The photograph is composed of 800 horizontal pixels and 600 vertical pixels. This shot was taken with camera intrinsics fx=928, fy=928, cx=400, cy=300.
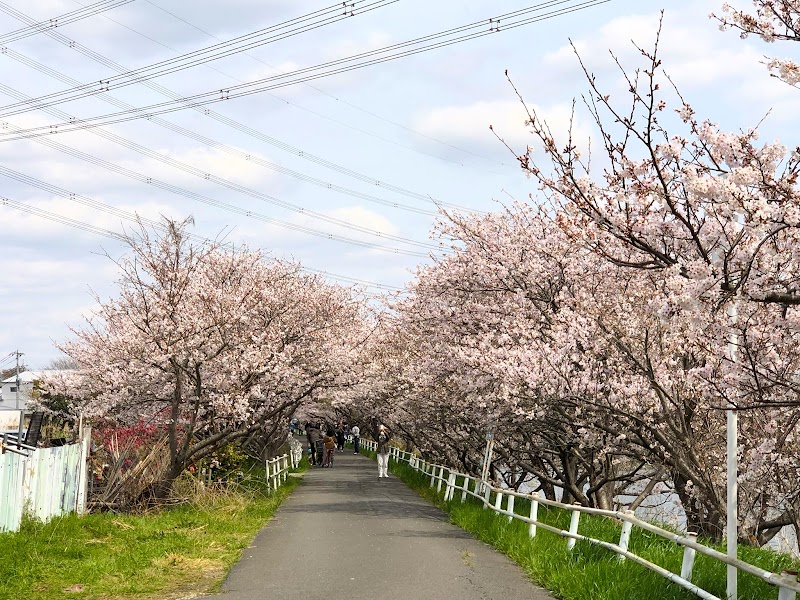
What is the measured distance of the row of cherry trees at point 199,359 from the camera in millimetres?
21016

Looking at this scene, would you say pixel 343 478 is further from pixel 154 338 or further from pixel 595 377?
pixel 595 377

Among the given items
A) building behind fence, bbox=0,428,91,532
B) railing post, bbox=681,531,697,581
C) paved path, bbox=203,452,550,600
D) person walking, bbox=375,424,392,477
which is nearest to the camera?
railing post, bbox=681,531,697,581

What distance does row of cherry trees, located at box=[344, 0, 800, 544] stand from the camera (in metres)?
7.50

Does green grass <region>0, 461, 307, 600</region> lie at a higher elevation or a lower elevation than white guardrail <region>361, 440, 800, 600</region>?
lower

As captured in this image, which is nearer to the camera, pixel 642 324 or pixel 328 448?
pixel 642 324

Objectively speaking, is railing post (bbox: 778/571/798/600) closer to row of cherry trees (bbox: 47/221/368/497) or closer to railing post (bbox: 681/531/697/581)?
railing post (bbox: 681/531/697/581)

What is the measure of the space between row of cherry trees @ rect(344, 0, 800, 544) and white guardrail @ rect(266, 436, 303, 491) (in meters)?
5.08

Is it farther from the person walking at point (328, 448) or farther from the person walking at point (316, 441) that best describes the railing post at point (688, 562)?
the person walking at point (316, 441)

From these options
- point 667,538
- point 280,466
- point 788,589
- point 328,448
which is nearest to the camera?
point 788,589

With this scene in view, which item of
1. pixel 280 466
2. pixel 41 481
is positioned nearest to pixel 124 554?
pixel 41 481

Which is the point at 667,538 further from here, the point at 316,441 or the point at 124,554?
the point at 316,441

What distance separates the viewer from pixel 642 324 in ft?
Answer: 55.5

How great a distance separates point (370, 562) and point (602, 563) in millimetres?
3712

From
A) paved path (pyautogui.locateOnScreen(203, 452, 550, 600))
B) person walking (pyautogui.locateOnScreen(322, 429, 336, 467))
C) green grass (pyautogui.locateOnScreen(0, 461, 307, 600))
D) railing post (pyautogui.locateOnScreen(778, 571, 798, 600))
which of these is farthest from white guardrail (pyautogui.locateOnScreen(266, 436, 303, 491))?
railing post (pyautogui.locateOnScreen(778, 571, 798, 600))
